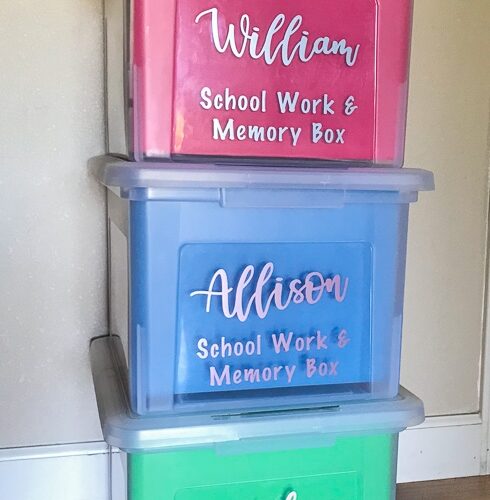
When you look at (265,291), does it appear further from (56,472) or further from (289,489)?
(56,472)

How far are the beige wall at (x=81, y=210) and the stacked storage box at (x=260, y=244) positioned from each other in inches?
7.2

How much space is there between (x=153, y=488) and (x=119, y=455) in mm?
168

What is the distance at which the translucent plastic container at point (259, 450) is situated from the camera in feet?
2.48

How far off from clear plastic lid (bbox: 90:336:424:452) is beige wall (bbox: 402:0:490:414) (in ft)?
1.08

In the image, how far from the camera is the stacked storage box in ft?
2.41

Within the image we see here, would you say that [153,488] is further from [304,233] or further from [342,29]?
[342,29]

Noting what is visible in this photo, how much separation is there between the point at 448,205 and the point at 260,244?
0.50 meters

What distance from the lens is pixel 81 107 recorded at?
999 mm

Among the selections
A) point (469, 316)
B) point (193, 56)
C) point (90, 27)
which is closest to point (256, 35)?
point (193, 56)

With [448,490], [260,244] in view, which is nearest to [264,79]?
[260,244]

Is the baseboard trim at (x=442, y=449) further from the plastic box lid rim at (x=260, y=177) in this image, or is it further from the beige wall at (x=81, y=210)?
the plastic box lid rim at (x=260, y=177)

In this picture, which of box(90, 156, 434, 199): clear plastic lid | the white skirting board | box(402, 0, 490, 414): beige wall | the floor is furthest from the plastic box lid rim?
the floor

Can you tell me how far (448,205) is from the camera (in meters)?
1.14

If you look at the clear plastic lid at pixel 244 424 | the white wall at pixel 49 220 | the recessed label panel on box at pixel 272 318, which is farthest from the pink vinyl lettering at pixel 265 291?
the white wall at pixel 49 220
